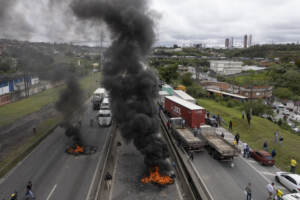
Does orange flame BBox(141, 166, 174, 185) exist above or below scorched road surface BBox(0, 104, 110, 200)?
→ above

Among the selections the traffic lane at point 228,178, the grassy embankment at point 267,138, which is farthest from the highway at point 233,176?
the grassy embankment at point 267,138

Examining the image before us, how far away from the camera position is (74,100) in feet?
77.3

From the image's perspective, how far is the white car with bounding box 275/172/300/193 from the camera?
543 inches

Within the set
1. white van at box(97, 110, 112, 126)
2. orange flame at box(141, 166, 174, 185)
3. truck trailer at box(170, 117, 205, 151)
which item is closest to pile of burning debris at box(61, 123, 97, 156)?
white van at box(97, 110, 112, 126)

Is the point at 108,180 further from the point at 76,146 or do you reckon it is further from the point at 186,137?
the point at 186,137

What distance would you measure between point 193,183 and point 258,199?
410 centimetres

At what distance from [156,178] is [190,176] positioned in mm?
2704

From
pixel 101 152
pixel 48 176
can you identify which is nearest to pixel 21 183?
pixel 48 176

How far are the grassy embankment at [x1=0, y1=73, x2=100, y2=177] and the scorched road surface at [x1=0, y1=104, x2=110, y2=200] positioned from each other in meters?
0.59

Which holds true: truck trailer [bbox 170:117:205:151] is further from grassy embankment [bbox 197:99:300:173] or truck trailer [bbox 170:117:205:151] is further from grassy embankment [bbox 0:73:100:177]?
grassy embankment [bbox 0:73:100:177]

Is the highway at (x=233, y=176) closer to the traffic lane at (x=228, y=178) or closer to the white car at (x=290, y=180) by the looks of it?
the traffic lane at (x=228, y=178)

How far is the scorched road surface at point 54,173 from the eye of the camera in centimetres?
1379

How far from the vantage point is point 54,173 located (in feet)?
53.0

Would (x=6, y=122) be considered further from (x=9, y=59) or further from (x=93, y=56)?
(x=93, y=56)
